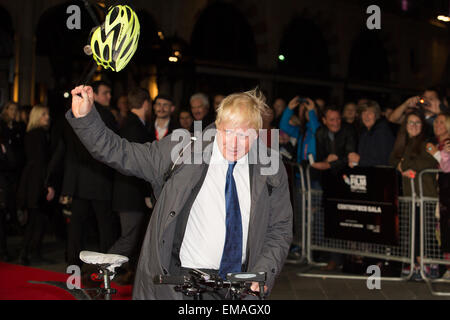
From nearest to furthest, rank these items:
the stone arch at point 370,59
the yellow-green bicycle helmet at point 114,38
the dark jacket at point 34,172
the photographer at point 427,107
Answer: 1. the yellow-green bicycle helmet at point 114,38
2. the photographer at point 427,107
3. the dark jacket at point 34,172
4. the stone arch at point 370,59

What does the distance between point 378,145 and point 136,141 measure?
3.49 meters

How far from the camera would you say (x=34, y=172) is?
8.51 metres

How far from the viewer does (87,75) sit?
2867mm

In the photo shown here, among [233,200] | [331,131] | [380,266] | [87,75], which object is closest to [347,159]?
[331,131]

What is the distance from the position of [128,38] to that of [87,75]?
254 mm

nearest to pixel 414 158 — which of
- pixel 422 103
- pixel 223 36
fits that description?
pixel 422 103

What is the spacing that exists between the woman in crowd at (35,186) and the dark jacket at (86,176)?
3.69ft

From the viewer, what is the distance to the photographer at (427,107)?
316 inches

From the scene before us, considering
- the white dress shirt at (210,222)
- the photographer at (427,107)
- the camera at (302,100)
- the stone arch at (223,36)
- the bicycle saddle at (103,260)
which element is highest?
the stone arch at (223,36)

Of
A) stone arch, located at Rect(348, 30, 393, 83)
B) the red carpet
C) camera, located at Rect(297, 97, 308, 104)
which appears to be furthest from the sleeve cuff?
stone arch, located at Rect(348, 30, 393, 83)

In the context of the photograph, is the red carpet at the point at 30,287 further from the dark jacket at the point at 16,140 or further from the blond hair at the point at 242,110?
the blond hair at the point at 242,110

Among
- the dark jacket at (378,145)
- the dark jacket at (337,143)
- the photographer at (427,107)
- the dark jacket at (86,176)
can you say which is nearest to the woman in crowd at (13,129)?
the dark jacket at (86,176)

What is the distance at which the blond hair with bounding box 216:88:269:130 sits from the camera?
3.01 m
